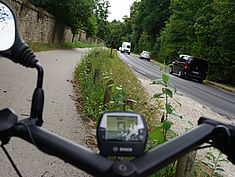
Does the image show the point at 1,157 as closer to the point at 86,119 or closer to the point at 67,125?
the point at 67,125

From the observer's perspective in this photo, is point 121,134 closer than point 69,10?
Yes

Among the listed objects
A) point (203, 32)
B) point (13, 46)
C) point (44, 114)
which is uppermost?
point (13, 46)

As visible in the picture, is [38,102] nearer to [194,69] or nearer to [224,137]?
[224,137]

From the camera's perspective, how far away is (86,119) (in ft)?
25.0

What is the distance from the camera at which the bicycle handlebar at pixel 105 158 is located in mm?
1130

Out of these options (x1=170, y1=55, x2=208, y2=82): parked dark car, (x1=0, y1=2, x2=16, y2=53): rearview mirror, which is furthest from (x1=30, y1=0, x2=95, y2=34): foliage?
(x1=0, y1=2, x2=16, y2=53): rearview mirror

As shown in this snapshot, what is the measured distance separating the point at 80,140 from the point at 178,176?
2531mm

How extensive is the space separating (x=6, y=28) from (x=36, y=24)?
27886mm

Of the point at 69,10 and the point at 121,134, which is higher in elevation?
the point at 121,134

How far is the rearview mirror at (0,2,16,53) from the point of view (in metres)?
1.56

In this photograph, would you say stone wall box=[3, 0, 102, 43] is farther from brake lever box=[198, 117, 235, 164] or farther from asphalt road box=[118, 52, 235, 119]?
brake lever box=[198, 117, 235, 164]

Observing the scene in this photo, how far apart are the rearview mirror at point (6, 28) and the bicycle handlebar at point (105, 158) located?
37 centimetres

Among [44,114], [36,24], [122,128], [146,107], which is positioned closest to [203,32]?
[36,24]

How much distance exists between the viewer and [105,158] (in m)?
1.19
